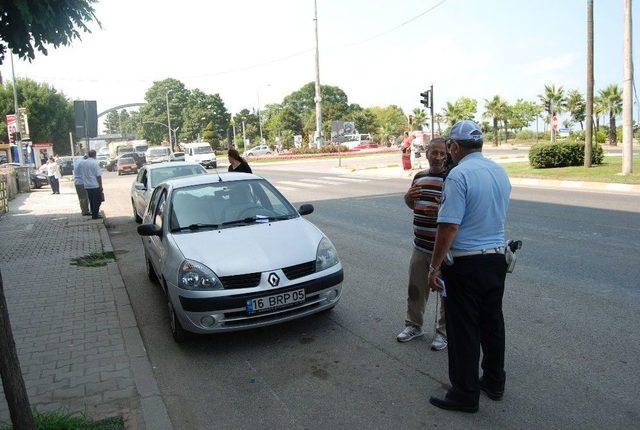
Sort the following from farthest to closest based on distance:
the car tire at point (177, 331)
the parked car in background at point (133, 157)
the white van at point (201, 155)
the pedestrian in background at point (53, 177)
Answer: the parked car in background at point (133, 157) → the white van at point (201, 155) → the pedestrian in background at point (53, 177) → the car tire at point (177, 331)

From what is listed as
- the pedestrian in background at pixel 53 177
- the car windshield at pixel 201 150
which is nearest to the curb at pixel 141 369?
the pedestrian in background at pixel 53 177

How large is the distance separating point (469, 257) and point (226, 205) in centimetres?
316

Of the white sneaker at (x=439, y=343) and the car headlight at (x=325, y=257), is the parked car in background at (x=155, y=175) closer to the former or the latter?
the car headlight at (x=325, y=257)

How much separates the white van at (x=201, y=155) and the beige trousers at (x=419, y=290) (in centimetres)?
3546

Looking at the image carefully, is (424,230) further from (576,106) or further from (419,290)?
(576,106)

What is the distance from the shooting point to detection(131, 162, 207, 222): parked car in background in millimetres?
11789

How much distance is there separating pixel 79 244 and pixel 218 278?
22.6 feet

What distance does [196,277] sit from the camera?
4.53 m

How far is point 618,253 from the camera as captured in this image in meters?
7.30

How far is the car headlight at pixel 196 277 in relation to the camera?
4453 millimetres

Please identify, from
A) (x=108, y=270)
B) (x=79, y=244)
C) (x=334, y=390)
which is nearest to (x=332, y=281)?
(x=334, y=390)

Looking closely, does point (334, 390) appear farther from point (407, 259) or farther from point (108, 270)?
point (108, 270)

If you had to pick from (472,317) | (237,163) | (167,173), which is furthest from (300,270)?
(167,173)

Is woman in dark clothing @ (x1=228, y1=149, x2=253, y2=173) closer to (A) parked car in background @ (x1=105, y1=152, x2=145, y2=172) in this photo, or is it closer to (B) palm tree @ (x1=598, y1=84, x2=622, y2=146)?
(A) parked car in background @ (x1=105, y1=152, x2=145, y2=172)
